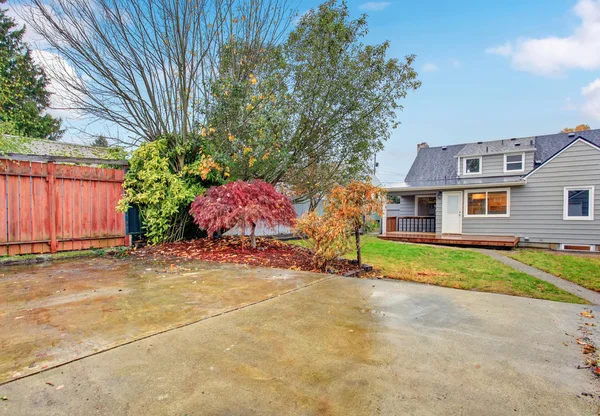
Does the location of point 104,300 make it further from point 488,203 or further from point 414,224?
point 414,224

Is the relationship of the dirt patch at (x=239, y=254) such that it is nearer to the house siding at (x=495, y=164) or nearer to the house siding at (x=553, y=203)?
the house siding at (x=553, y=203)

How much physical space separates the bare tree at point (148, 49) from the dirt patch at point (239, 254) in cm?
276

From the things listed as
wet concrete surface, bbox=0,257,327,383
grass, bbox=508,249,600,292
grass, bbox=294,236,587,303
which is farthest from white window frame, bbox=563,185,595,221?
wet concrete surface, bbox=0,257,327,383

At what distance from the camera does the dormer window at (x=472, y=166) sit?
1556 centimetres

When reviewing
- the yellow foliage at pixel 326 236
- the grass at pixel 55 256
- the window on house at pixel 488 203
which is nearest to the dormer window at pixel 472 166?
the window on house at pixel 488 203

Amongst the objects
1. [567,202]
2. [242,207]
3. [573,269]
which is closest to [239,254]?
[242,207]

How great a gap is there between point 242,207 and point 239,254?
3.50ft

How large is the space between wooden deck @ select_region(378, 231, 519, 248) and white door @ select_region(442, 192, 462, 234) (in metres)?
0.75

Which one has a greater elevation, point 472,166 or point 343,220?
point 472,166

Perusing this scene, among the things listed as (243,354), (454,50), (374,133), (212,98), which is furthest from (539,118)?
(243,354)

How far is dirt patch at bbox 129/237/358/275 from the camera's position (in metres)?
6.05

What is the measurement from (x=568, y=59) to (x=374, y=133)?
918cm

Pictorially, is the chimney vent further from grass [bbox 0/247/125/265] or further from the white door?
grass [bbox 0/247/125/265]

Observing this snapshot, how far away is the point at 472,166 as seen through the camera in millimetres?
15781
